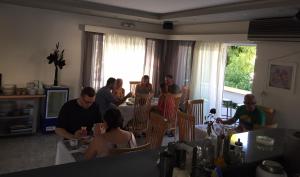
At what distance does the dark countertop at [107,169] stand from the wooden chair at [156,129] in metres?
1.28

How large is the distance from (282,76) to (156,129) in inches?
89.6

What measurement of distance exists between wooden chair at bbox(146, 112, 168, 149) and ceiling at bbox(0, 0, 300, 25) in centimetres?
189

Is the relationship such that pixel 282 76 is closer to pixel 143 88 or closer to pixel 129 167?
pixel 143 88

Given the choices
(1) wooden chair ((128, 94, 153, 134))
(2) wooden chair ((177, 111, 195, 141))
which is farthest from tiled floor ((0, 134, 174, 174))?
(2) wooden chair ((177, 111, 195, 141))

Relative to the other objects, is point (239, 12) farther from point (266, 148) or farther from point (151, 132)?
point (266, 148)

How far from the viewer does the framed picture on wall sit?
3.95m

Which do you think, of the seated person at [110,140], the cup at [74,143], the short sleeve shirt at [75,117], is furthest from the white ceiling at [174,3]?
the cup at [74,143]

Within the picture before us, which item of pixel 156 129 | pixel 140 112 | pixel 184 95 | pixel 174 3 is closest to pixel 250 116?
pixel 156 129

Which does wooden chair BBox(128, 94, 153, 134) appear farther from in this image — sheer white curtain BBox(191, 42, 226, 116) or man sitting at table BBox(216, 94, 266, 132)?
man sitting at table BBox(216, 94, 266, 132)

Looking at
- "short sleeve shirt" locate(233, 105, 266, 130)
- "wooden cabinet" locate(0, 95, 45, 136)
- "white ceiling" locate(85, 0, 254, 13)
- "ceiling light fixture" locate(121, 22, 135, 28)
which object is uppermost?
"white ceiling" locate(85, 0, 254, 13)

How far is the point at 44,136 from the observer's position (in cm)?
486

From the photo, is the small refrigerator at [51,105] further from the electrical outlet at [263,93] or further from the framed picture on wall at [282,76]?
the framed picture on wall at [282,76]

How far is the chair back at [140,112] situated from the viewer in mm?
4707

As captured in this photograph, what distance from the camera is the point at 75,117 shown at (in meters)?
2.94
